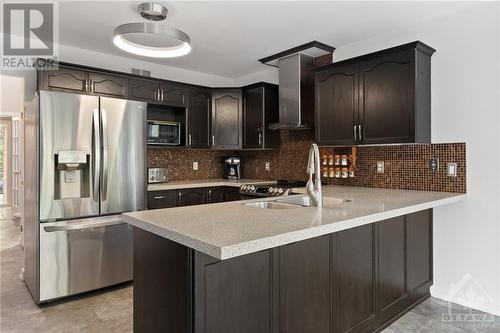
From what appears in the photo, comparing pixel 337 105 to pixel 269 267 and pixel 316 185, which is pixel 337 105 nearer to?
pixel 316 185

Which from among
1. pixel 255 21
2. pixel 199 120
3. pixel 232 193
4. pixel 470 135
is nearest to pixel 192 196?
pixel 232 193

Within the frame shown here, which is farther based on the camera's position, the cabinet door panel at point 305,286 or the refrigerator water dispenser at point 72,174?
the refrigerator water dispenser at point 72,174

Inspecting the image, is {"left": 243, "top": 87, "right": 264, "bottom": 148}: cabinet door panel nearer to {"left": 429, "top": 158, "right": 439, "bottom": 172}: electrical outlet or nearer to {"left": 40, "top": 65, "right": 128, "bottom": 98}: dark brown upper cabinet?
{"left": 40, "top": 65, "right": 128, "bottom": 98}: dark brown upper cabinet

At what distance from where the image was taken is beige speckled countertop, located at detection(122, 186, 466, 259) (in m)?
1.24

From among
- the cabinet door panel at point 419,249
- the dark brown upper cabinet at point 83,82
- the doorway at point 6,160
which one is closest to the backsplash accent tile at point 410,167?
the cabinet door panel at point 419,249

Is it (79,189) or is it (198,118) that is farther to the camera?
(198,118)

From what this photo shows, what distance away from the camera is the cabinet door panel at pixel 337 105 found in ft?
10.3

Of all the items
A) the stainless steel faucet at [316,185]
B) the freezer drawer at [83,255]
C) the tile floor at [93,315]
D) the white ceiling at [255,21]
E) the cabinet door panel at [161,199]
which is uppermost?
the white ceiling at [255,21]

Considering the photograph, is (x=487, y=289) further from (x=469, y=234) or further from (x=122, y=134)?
(x=122, y=134)

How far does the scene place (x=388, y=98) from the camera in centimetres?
288

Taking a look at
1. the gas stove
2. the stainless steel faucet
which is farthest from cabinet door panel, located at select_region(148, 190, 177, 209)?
the stainless steel faucet

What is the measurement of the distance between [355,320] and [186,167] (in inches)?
127

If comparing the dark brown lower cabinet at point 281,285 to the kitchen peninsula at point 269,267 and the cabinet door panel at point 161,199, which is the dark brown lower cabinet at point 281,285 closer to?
the kitchen peninsula at point 269,267

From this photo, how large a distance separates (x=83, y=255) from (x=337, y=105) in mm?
2803
